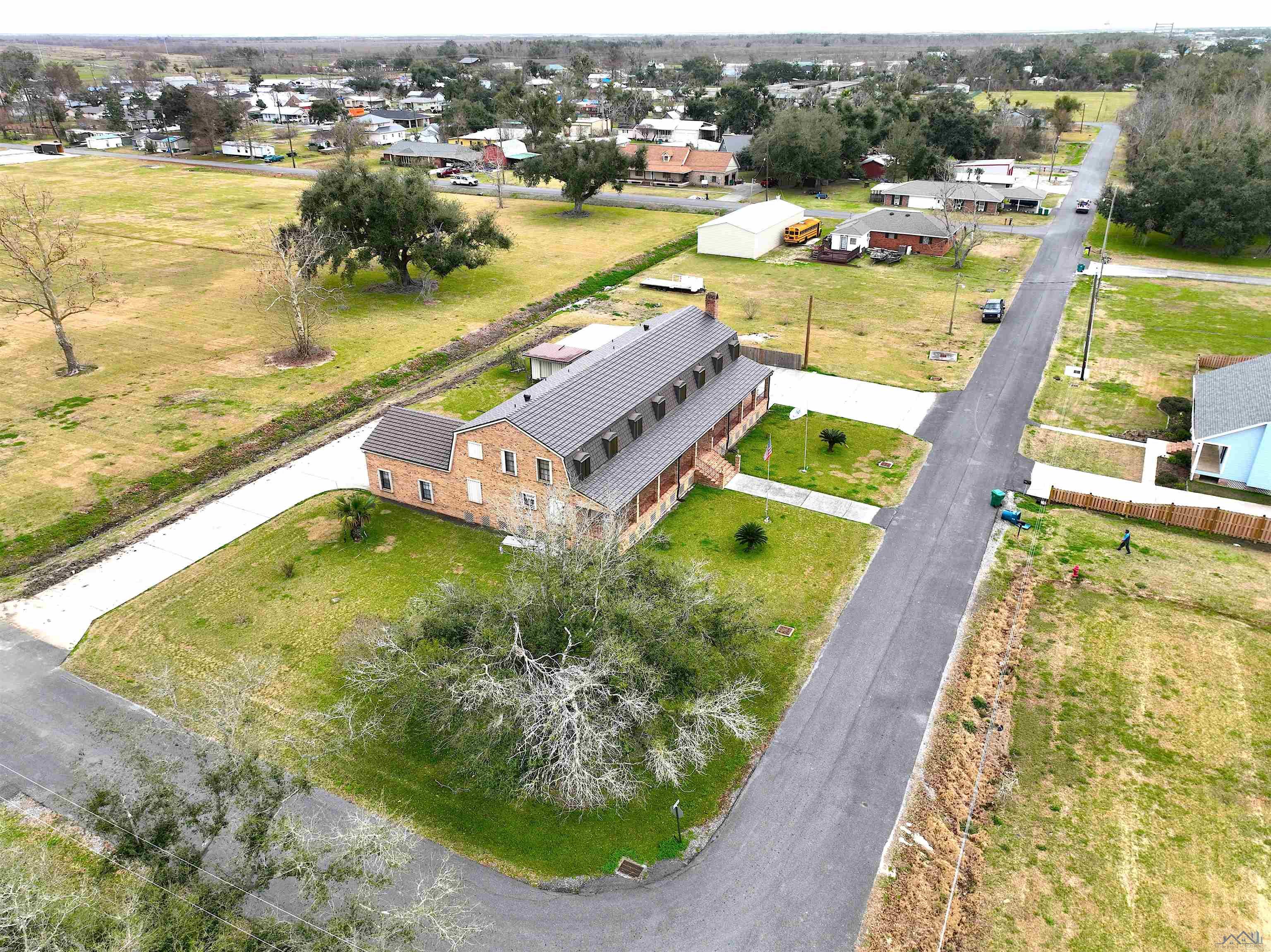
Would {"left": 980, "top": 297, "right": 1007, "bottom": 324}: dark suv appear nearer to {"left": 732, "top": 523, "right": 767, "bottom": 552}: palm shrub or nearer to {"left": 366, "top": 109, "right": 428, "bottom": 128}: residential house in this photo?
{"left": 732, "top": 523, "right": 767, "bottom": 552}: palm shrub

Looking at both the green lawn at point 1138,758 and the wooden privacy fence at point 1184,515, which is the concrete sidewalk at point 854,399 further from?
the green lawn at point 1138,758

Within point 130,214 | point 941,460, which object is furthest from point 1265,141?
point 130,214

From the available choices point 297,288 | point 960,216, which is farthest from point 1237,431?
point 960,216

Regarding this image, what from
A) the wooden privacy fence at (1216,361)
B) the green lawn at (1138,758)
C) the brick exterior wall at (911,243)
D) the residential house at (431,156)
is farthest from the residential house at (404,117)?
the green lawn at (1138,758)

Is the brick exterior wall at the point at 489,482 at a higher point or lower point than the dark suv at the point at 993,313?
lower

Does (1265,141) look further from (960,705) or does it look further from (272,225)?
(272,225)

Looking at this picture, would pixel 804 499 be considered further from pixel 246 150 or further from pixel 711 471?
pixel 246 150
